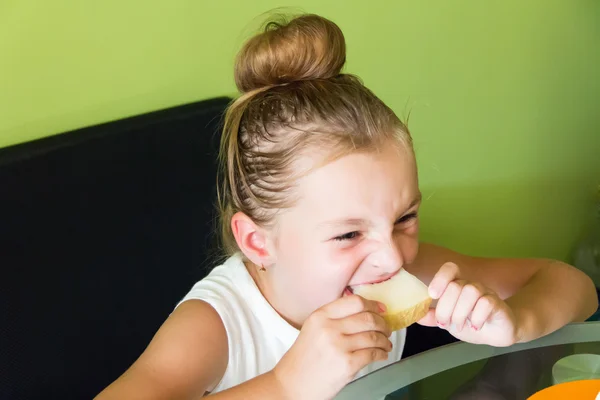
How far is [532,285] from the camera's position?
1.06 meters

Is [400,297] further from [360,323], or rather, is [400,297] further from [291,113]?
[291,113]

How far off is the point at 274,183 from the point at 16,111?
0.46 m

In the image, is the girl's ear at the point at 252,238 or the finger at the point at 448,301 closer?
the finger at the point at 448,301

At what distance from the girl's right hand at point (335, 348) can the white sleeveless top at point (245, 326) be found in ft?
0.82

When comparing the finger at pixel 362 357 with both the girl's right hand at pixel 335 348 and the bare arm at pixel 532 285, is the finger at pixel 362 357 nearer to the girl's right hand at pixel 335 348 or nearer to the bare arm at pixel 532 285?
the girl's right hand at pixel 335 348

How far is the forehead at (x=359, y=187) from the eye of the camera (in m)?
0.85

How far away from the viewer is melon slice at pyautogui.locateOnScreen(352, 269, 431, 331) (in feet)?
2.72

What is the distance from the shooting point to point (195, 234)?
1290 mm

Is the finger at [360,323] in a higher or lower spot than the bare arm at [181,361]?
higher

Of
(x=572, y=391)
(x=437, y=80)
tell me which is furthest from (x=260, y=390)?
(x=437, y=80)

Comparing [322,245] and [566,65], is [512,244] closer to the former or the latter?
[566,65]

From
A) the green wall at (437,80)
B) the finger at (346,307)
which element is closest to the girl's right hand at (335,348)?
the finger at (346,307)

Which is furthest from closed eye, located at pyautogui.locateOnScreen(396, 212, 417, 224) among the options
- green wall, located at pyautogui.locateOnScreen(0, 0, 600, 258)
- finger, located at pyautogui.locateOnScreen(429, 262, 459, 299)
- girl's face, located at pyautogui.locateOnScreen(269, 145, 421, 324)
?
green wall, located at pyautogui.locateOnScreen(0, 0, 600, 258)

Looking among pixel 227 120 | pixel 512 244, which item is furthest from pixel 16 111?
pixel 512 244
